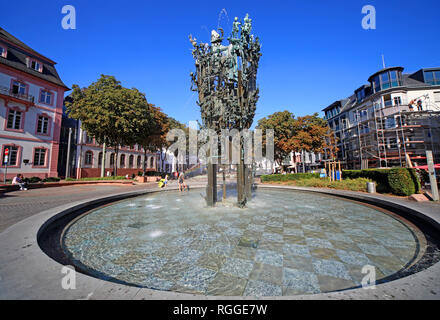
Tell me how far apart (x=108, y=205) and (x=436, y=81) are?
48.1 meters

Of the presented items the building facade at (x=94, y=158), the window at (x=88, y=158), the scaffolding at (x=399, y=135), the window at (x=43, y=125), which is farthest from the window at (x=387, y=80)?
the window at (x=88, y=158)

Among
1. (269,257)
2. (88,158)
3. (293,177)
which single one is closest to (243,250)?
(269,257)

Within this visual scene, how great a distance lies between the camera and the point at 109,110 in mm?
22484

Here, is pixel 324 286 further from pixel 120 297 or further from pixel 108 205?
pixel 108 205

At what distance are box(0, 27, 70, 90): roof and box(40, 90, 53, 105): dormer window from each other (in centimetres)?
183

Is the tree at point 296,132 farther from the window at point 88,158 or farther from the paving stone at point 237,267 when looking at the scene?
the window at point 88,158

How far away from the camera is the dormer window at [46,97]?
25.2 meters

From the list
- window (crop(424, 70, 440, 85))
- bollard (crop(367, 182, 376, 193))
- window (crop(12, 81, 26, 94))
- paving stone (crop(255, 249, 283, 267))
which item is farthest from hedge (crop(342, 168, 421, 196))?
window (crop(12, 81, 26, 94))

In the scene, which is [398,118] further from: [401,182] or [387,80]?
[401,182]

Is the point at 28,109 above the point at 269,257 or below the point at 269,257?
above

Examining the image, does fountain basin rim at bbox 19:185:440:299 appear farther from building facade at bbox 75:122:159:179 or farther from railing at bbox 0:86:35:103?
railing at bbox 0:86:35:103

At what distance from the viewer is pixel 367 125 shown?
32.4m

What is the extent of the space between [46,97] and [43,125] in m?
4.27
